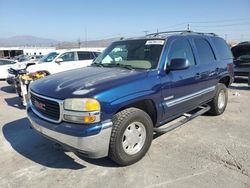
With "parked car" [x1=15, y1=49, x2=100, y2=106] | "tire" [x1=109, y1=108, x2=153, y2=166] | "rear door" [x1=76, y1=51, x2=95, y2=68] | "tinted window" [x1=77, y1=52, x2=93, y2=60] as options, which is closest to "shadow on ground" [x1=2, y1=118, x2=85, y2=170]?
"tire" [x1=109, y1=108, x2=153, y2=166]

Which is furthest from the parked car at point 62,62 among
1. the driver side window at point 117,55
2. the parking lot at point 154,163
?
A: the parking lot at point 154,163

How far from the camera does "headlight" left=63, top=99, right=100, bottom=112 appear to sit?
3.04 m

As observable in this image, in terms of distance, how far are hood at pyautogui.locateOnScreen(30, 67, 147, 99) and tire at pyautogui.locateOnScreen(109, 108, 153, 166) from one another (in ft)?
1.46

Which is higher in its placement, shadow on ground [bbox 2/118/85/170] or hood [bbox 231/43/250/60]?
hood [bbox 231/43/250/60]

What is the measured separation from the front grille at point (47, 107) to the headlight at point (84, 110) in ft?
0.84

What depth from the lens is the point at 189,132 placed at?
4.92m

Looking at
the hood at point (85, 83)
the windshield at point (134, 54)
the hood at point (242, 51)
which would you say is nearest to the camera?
the hood at point (85, 83)

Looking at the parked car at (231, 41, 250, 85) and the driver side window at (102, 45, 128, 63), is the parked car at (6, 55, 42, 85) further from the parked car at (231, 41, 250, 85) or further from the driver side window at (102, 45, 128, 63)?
the parked car at (231, 41, 250, 85)

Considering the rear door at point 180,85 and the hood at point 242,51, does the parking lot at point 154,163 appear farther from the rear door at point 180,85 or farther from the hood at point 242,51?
the hood at point 242,51

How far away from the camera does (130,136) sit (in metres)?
3.55

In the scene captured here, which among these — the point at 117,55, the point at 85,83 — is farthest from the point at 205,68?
the point at 85,83

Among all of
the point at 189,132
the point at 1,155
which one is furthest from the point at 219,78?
the point at 1,155

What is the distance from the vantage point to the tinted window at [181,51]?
4.32 m

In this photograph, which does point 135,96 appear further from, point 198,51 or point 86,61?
point 86,61
